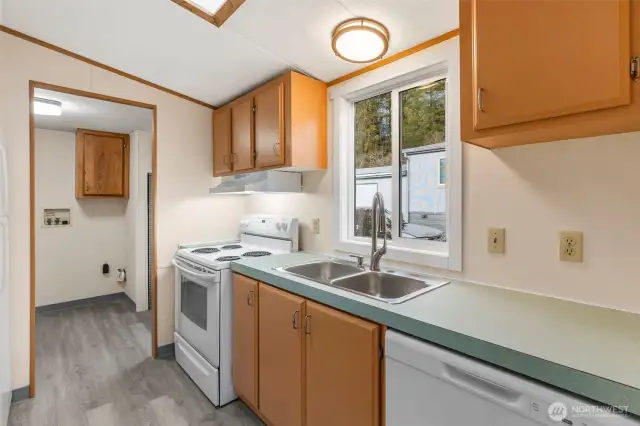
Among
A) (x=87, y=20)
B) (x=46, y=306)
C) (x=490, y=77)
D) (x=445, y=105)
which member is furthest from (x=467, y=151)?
(x=46, y=306)

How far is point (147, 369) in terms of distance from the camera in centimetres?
243

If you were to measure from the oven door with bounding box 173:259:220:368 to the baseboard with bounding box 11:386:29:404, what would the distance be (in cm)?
95

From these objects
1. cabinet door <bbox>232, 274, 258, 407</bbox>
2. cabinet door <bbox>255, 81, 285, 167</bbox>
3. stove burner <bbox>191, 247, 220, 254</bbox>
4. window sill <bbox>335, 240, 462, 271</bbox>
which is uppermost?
cabinet door <bbox>255, 81, 285, 167</bbox>

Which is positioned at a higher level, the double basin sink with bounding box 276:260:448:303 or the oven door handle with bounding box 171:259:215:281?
the double basin sink with bounding box 276:260:448:303

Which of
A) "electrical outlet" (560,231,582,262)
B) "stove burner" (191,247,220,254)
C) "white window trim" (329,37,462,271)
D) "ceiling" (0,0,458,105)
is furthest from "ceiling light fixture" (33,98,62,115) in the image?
"electrical outlet" (560,231,582,262)

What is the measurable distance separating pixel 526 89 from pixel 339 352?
3.85ft

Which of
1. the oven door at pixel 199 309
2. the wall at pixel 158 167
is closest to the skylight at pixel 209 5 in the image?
the wall at pixel 158 167

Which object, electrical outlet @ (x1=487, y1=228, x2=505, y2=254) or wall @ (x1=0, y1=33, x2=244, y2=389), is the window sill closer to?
electrical outlet @ (x1=487, y1=228, x2=505, y2=254)

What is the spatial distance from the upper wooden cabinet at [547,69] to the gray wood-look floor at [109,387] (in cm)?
204

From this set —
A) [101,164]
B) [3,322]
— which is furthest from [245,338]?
[101,164]

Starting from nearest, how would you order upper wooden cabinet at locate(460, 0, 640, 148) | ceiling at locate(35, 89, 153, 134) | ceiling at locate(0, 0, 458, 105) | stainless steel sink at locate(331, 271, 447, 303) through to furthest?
upper wooden cabinet at locate(460, 0, 640, 148) < ceiling at locate(0, 0, 458, 105) < stainless steel sink at locate(331, 271, 447, 303) < ceiling at locate(35, 89, 153, 134)

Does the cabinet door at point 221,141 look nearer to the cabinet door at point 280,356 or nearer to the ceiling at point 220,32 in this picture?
the ceiling at point 220,32

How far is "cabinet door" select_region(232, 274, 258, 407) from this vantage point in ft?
5.91

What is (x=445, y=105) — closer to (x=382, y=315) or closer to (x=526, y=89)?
(x=526, y=89)
